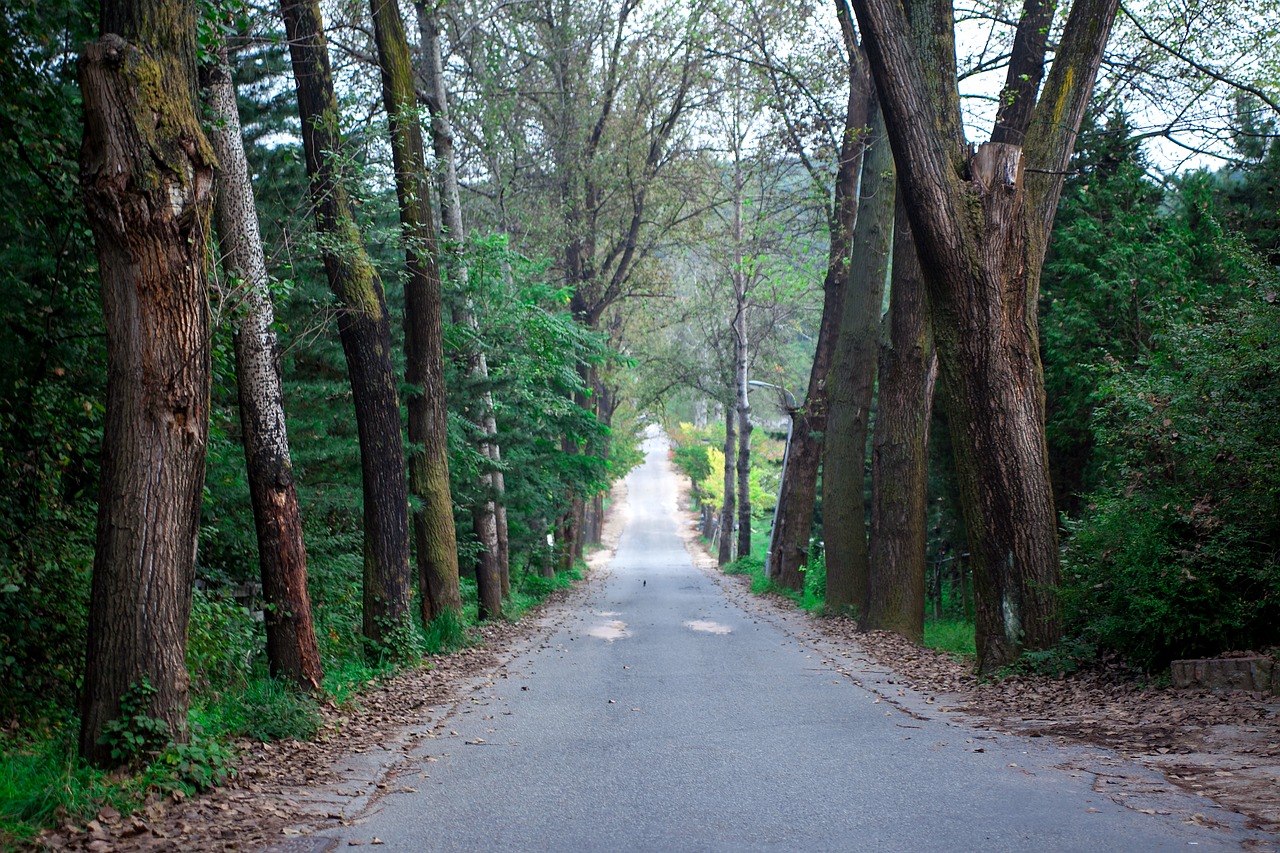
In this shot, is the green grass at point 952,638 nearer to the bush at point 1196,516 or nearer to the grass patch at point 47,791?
the bush at point 1196,516

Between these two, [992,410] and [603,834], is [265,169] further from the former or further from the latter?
[603,834]

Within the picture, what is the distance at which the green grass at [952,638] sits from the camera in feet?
47.6

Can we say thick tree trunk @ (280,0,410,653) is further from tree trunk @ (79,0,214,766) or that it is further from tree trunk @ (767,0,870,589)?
tree trunk @ (767,0,870,589)

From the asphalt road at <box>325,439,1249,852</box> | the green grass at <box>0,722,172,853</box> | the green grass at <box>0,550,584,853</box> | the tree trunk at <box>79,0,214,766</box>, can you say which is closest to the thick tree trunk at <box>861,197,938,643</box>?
the asphalt road at <box>325,439,1249,852</box>

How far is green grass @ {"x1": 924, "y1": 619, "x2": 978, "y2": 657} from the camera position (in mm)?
14508

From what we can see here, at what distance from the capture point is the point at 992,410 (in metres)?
10.2

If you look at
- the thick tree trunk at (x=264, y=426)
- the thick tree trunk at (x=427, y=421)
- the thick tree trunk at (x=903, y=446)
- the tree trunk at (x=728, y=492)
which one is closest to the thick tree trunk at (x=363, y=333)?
the thick tree trunk at (x=264, y=426)

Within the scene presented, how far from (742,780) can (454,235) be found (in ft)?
40.9

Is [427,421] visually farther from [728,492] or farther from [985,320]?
[728,492]

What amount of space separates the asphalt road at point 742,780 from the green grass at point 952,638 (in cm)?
368

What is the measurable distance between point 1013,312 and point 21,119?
357 inches

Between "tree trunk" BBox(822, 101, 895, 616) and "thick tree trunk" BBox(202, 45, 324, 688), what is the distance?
11.3 meters

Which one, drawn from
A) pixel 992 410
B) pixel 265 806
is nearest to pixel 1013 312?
pixel 992 410

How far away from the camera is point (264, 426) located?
9.47 metres
